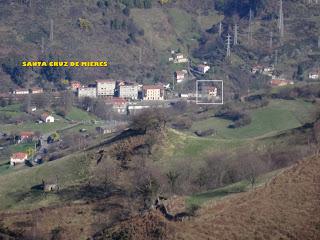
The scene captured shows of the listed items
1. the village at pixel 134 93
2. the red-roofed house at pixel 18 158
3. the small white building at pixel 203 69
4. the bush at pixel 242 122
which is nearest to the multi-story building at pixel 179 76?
the village at pixel 134 93

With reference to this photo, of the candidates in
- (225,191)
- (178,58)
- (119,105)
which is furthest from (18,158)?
(178,58)

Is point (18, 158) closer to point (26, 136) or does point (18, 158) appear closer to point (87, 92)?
point (26, 136)

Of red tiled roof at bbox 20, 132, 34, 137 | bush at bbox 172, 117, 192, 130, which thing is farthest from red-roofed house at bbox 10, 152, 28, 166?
bush at bbox 172, 117, 192, 130

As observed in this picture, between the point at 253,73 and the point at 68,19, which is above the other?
the point at 68,19

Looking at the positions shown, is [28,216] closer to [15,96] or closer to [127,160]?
[127,160]

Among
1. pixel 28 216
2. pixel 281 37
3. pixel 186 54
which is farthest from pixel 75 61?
pixel 28 216

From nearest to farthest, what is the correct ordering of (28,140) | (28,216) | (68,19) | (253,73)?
(28,216), (28,140), (253,73), (68,19)
